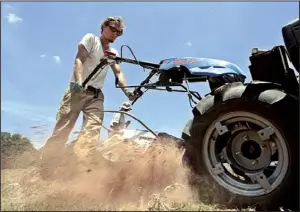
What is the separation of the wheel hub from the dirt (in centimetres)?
50

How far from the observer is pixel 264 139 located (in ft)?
11.5

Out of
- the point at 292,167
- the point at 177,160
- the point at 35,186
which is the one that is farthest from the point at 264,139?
the point at 35,186

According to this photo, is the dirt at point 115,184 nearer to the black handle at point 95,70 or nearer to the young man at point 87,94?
the young man at point 87,94

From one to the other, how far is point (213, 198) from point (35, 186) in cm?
208

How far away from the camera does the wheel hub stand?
364cm

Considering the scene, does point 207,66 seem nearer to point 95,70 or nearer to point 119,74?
point 95,70

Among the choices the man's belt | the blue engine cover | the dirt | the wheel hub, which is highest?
the blue engine cover

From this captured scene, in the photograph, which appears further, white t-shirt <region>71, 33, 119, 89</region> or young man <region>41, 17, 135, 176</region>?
white t-shirt <region>71, 33, 119, 89</region>

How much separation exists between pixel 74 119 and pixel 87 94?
0.40 meters

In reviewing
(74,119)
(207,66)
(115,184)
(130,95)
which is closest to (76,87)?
(74,119)

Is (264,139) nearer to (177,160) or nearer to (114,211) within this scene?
(177,160)

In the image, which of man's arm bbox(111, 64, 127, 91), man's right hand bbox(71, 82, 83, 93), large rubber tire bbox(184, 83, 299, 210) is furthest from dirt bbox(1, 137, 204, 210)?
man's arm bbox(111, 64, 127, 91)

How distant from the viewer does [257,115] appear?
3555mm

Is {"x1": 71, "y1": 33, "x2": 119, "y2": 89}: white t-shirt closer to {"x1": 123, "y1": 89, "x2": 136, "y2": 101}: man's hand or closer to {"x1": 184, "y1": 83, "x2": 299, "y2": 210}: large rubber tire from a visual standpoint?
{"x1": 123, "y1": 89, "x2": 136, "y2": 101}: man's hand
